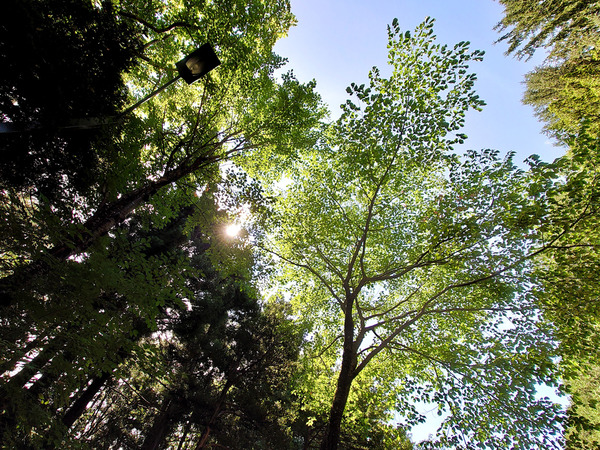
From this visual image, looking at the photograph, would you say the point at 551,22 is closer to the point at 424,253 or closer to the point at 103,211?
the point at 424,253

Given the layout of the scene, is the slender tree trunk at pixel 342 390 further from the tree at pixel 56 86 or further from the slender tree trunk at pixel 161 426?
the slender tree trunk at pixel 161 426

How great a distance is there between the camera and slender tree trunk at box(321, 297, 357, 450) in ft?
17.3

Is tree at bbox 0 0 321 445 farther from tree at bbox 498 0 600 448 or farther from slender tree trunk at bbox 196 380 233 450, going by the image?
slender tree trunk at bbox 196 380 233 450

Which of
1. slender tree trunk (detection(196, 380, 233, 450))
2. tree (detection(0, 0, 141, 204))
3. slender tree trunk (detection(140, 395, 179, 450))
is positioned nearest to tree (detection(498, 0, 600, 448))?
tree (detection(0, 0, 141, 204))

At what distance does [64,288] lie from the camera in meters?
3.12

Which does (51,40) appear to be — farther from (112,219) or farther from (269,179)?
(269,179)

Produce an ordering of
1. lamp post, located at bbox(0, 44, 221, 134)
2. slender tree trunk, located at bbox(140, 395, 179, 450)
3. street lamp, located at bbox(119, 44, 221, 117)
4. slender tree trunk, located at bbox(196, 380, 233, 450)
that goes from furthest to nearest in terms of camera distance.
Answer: slender tree trunk, located at bbox(140, 395, 179, 450), slender tree trunk, located at bbox(196, 380, 233, 450), street lamp, located at bbox(119, 44, 221, 117), lamp post, located at bbox(0, 44, 221, 134)

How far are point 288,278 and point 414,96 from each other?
6.68 metres

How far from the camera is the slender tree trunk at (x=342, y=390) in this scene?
5286 mm

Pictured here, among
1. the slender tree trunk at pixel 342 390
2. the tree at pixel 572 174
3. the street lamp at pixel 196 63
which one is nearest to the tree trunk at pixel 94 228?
the street lamp at pixel 196 63

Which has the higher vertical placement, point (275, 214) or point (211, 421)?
point (275, 214)

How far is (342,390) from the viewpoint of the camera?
572 centimetres

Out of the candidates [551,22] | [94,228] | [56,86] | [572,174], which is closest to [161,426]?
[94,228]

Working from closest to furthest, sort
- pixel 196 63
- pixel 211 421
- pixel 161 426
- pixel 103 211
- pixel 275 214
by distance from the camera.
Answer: pixel 196 63
pixel 103 211
pixel 275 214
pixel 211 421
pixel 161 426
